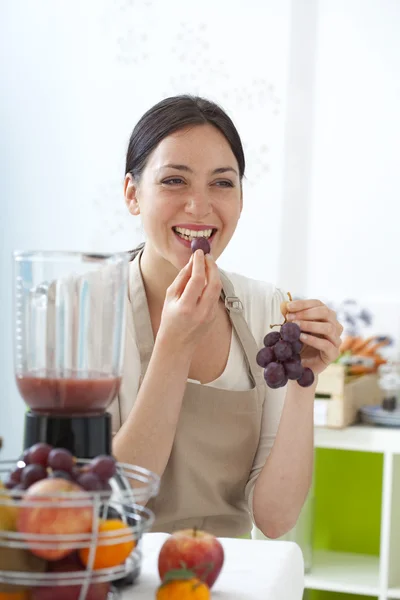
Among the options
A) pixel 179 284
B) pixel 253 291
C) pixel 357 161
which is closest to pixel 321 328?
pixel 179 284

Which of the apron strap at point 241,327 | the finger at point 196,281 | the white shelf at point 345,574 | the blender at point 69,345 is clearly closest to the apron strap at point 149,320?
the apron strap at point 241,327

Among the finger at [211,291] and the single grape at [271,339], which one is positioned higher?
the finger at [211,291]

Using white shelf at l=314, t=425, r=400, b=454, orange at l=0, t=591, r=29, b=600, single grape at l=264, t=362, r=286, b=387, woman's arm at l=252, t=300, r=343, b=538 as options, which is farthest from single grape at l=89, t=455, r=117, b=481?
white shelf at l=314, t=425, r=400, b=454

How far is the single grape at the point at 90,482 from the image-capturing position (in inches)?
27.2

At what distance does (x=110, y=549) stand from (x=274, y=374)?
1.82 ft

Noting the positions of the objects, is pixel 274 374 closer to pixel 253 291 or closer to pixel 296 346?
pixel 296 346

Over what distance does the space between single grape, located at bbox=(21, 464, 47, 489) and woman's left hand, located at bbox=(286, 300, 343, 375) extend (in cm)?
65

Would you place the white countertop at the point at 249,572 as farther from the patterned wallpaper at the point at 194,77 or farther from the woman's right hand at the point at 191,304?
the patterned wallpaper at the point at 194,77

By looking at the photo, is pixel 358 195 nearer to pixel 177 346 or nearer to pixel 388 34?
pixel 388 34

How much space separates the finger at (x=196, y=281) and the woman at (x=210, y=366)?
82 millimetres

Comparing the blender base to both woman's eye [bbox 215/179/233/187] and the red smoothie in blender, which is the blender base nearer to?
the red smoothie in blender

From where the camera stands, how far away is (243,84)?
2.93 meters

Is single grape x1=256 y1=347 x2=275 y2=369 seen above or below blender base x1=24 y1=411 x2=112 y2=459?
above

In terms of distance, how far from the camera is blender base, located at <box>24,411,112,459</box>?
83cm
